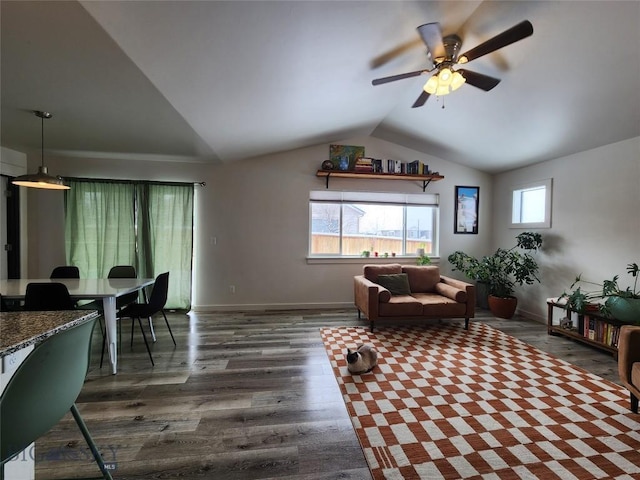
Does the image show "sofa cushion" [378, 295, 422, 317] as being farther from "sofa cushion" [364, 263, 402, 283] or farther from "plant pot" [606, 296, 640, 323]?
"plant pot" [606, 296, 640, 323]

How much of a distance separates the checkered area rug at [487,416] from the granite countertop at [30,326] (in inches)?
64.3

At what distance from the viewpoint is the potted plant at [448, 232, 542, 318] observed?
3.95 meters


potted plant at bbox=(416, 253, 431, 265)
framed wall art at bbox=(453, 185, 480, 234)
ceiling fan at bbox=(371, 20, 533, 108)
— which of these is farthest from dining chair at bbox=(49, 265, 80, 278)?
framed wall art at bbox=(453, 185, 480, 234)

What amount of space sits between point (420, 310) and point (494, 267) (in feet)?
5.31

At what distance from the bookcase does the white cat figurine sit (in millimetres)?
2436

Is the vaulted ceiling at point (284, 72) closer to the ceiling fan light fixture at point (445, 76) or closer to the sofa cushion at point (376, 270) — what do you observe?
the ceiling fan light fixture at point (445, 76)

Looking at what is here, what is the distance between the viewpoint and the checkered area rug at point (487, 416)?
4.91 feet

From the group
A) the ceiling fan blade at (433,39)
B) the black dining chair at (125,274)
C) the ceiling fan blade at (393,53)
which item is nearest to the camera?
the ceiling fan blade at (433,39)

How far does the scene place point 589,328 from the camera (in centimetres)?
301

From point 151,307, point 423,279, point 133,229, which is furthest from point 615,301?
point 133,229

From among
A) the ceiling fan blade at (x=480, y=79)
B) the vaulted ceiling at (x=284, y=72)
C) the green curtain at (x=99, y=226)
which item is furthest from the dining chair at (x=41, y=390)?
the green curtain at (x=99, y=226)

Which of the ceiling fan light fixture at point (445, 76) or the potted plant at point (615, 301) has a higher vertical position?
the ceiling fan light fixture at point (445, 76)

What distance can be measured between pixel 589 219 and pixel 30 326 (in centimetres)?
506

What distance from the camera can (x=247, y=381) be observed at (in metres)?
2.32
